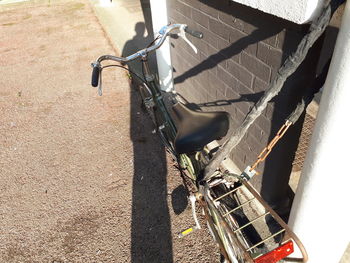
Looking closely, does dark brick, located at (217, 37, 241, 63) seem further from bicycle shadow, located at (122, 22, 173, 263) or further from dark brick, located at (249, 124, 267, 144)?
bicycle shadow, located at (122, 22, 173, 263)

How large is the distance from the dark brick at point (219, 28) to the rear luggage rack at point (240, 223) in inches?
51.5

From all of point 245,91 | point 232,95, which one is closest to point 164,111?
point 232,95

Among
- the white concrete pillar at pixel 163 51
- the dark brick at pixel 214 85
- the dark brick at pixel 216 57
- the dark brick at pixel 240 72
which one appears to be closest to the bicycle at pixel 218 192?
the dark brick at pixel 240 72

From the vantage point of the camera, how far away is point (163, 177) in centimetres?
335

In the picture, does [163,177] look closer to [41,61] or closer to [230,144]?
[230,144]

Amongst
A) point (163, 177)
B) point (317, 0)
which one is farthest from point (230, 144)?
point (163, 177)

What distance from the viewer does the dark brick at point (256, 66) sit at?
2223mm

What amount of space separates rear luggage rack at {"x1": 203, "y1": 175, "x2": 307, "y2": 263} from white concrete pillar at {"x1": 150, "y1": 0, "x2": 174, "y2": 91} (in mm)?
2231

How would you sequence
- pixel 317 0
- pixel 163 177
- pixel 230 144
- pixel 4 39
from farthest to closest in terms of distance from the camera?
pixel 4 39, pixel 163 177, pixel 230 144, pixel 317 0

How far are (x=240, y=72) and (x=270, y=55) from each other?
0.50 m

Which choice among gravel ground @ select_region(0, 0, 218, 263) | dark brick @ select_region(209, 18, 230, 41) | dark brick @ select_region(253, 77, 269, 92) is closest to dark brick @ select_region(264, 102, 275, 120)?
dark brick @ select_region(253, 77, 269, 92)

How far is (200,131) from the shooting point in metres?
2.23

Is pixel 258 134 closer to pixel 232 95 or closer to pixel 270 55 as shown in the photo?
pixel 232 95

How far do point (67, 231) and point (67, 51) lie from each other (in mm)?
5163
